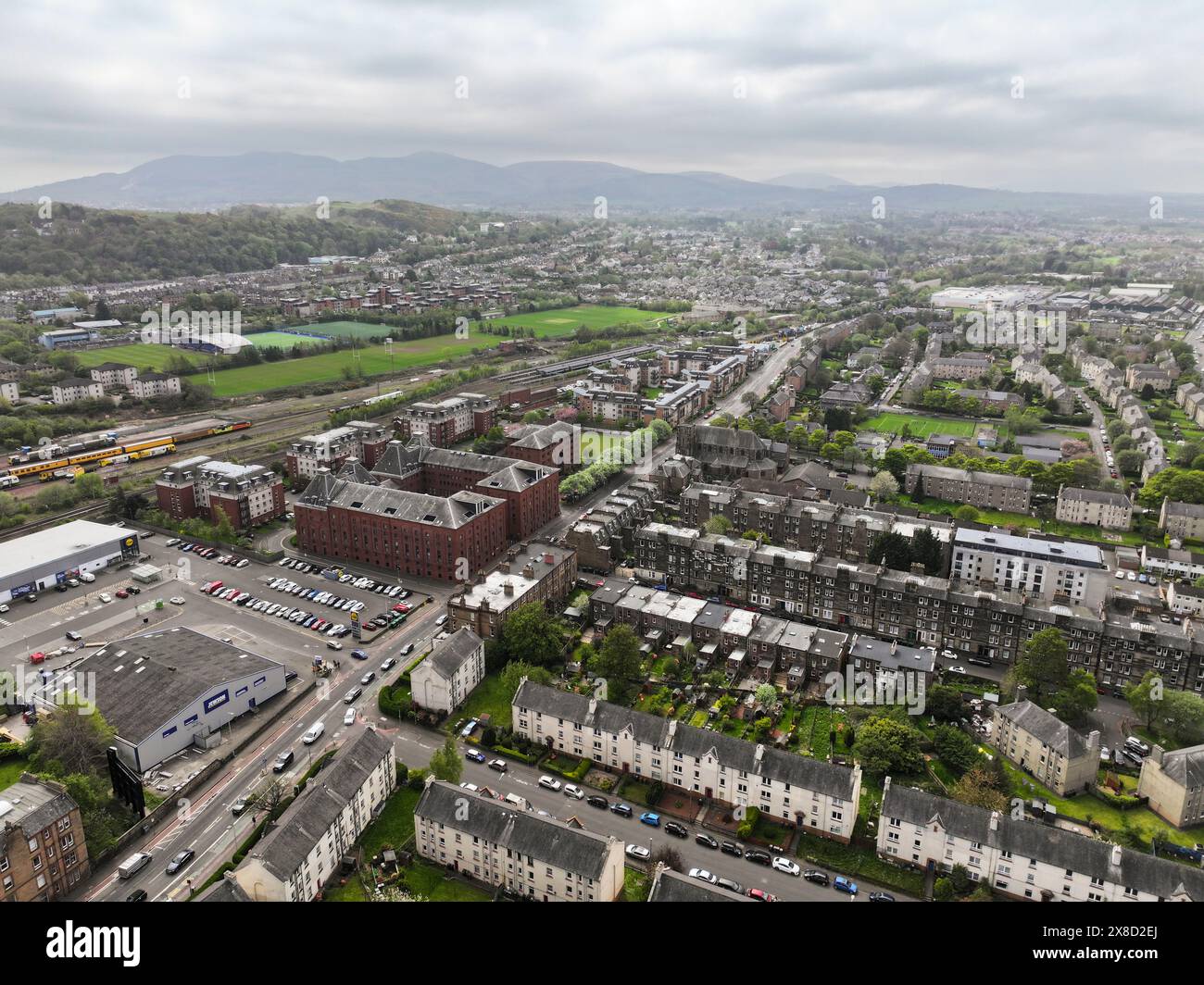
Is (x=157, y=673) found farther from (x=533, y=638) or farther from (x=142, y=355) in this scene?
(x=142, y=355)

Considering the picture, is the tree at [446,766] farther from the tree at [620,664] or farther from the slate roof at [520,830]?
the tree at [620,664]

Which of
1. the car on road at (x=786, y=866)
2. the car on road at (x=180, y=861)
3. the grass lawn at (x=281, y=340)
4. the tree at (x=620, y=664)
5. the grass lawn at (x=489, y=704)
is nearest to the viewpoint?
the car on road at (x=180, y=861)

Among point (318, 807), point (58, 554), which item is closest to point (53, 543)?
point (58, 554)

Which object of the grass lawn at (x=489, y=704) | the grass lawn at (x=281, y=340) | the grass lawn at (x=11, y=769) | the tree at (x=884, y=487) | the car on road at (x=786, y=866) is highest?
the grass lawn at (x=281, y=340)

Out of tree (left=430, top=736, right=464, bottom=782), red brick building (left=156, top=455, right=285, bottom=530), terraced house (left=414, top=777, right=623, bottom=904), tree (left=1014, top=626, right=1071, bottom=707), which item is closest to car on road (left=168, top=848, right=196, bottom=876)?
terraced house (left=414, top=777, right=623, bottom=904)

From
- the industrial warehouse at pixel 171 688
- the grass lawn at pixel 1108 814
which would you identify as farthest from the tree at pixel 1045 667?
the industrial warehouse at pixel 171 688

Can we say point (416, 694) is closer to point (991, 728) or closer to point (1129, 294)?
point (991, 728)
